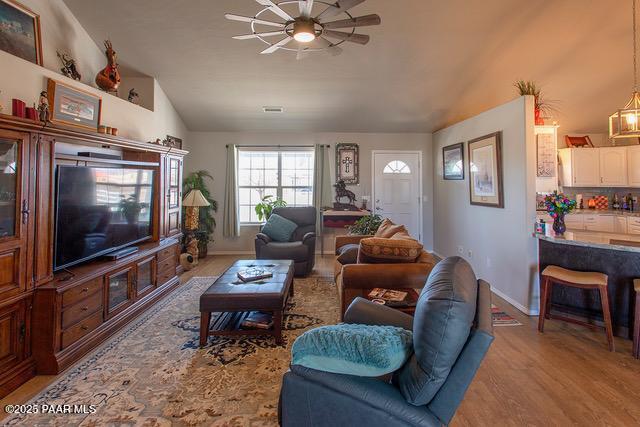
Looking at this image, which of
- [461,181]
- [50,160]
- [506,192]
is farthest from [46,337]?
[461,181]

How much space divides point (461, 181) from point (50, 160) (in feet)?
16.3

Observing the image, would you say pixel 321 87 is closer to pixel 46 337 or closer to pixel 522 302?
pixel 522 302

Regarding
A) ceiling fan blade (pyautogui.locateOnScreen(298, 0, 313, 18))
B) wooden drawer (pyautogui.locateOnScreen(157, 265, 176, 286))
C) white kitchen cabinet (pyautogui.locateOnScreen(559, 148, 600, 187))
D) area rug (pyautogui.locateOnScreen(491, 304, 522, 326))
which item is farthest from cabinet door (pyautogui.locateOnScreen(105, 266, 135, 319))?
white kitchen cabinet (pyautogui.locateOnScreen(559, 148, 600, 187))

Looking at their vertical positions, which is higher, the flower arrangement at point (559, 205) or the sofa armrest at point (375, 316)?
the flower arrangement at point (559, 205)

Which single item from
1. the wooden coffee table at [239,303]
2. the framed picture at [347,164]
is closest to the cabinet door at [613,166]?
the framed picture at [347,164]

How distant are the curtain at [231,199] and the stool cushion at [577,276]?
4.92 metres

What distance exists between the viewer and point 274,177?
20.4 feet

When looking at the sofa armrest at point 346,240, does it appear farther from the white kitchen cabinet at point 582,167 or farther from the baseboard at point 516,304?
the white kitchen cabinet at point 582,167

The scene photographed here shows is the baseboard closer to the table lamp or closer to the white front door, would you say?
the white front door

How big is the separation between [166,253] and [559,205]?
430 centimetres

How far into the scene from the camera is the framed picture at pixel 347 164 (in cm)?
614

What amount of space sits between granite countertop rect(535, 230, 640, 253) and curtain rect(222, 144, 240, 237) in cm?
481

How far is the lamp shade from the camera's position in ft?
16.6

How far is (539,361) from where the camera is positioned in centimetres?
228
